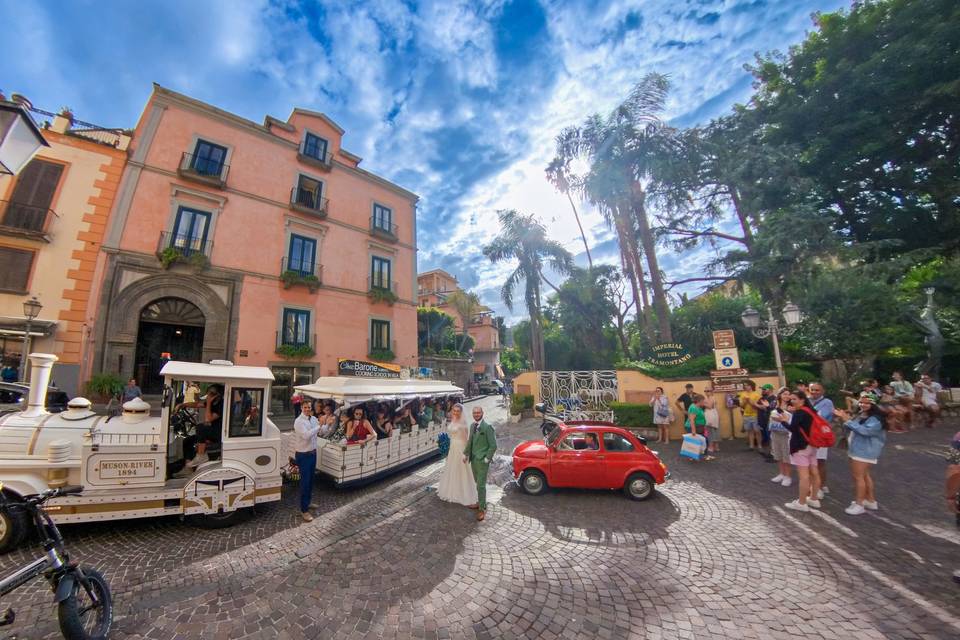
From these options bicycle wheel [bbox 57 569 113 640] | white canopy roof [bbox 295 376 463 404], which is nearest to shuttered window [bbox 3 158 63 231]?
white canopy roof [bbox 295 376 463 404]

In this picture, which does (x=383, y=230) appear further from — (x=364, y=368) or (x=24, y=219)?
(x=24, y=219)

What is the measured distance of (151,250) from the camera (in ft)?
43.4

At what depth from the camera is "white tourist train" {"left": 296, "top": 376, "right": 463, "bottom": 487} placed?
660cm

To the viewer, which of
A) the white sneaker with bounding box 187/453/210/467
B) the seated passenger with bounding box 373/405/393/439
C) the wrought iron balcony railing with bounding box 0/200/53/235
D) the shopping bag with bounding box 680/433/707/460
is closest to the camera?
the white sneaker with bounding box 187/453/210/467

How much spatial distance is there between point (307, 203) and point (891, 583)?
870 inches

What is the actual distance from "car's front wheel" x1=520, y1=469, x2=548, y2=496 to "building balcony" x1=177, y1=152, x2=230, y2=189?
1807 cm

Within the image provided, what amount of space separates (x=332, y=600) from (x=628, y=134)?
2018 cm

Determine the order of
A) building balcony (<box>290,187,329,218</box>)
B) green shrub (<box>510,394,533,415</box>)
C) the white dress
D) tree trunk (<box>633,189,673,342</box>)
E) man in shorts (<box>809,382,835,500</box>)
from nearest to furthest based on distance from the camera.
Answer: the white dress < man in shorts (<box>809,382,835,500</box>) < tree trunk (<box>633,189,673,342</box>) < green shrub (<box>510,394,533,415</box>) < building balcony (<box>290,187,329,218</box>)

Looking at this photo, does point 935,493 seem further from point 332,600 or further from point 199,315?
point 199,315

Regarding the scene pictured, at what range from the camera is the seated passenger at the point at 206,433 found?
5512 millimetres

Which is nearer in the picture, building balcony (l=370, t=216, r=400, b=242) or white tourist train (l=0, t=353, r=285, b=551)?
white tourist train (l=0, t=353, r=285, b=551)

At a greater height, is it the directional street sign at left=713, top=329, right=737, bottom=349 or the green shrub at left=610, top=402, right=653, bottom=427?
the directional street sign at left=713, top=329, right=737, bottom=349

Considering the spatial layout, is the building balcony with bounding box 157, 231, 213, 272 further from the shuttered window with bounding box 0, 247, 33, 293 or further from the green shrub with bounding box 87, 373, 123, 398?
the green shrub with bounding box 87, 373, 123, 398

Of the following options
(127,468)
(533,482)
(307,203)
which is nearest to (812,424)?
(533,482)
